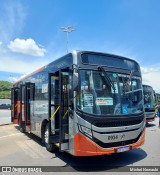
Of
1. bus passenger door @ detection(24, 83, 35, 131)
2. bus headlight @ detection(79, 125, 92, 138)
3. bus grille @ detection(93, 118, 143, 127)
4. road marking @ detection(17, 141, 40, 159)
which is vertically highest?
bus passenger door @ detection(24, 83, 35, 131)

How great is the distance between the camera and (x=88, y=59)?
256 inches

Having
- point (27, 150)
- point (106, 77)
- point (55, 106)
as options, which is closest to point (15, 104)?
point (27, 150)

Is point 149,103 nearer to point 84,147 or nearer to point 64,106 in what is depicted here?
point 64,106

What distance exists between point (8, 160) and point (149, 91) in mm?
12332

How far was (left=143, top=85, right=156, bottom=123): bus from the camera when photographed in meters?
15.8

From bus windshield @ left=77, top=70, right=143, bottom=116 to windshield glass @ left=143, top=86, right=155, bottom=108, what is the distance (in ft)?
30.6

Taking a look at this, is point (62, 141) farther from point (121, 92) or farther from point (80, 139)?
point (121, 92)

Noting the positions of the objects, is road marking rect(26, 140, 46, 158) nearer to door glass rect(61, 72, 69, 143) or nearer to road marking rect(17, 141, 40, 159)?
road marking rect(17, 141, 40, 159)

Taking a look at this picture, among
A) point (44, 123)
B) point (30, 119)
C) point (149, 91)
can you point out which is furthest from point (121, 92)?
point (149, 91)

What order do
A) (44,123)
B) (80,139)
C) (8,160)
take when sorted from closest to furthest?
(80,139) → (8,160) → (44,123)

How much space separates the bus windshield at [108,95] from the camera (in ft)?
20.0

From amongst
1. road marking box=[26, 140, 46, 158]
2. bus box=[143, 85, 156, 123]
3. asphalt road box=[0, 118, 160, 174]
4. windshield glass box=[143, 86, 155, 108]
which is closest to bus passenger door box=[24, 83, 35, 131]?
road marking box=[26, 140, 46, 158]

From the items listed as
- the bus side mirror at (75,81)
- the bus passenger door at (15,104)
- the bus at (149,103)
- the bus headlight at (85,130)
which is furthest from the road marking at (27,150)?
the bus at (149,103)

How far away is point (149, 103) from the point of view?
1631 cm
